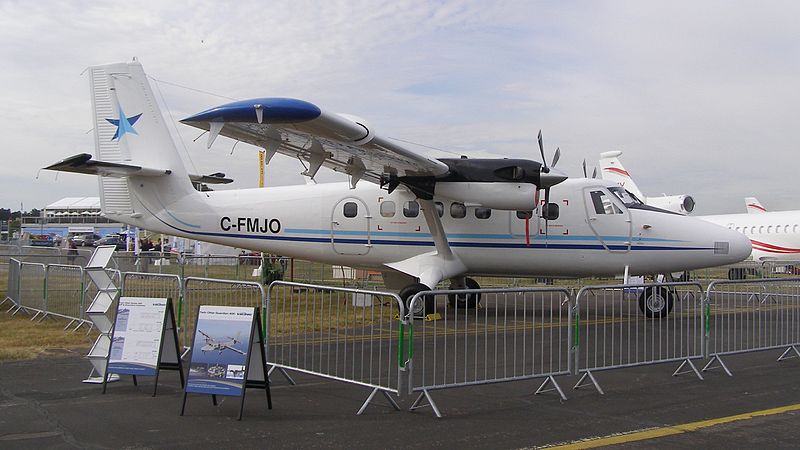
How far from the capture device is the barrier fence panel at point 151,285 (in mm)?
10555

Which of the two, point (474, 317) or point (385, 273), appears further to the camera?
point (385, 273)

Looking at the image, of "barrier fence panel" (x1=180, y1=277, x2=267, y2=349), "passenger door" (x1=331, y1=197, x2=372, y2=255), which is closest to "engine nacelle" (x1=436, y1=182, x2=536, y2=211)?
"passenger door" (x1=331, y1=197, x2=372, y2=255)

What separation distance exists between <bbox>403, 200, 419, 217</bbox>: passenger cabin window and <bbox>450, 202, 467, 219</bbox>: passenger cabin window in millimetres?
821

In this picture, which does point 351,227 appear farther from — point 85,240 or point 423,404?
point 85,240

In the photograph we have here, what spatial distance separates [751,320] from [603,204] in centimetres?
582

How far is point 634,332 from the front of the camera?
29.5 ft

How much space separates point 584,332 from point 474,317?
141cm

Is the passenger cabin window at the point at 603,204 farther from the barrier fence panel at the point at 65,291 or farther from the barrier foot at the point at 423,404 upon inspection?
the barrier fence panel at the point at 65,291

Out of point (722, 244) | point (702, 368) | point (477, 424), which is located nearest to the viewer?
point (477, 424)

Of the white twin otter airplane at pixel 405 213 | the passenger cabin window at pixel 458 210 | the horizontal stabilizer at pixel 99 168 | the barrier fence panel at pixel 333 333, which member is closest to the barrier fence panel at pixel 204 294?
the barrier fence panel at pixel 333 333

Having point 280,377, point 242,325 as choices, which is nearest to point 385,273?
point 280,377

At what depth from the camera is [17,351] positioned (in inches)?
409

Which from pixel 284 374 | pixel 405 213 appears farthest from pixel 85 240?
pixel 284 374

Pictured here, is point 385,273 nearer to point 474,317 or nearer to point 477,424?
point 474,317
